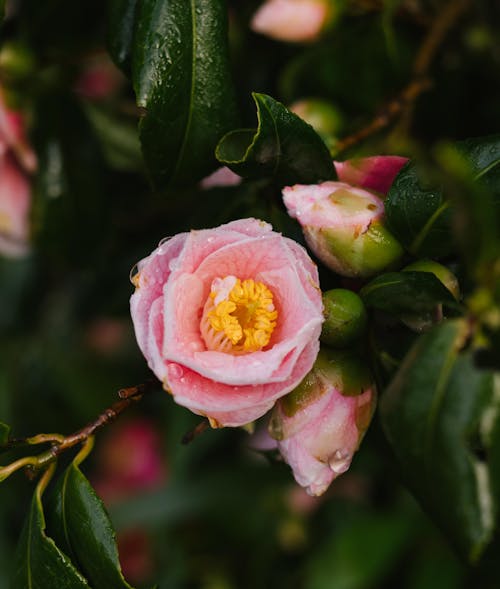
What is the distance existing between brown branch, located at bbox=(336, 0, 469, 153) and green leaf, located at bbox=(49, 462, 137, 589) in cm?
41

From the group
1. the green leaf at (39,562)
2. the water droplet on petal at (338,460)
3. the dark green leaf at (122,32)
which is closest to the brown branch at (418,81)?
the dark green leaf at (122,32)

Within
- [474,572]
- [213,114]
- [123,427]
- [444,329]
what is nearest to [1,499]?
[123,427]

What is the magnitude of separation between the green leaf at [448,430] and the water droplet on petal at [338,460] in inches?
2.9

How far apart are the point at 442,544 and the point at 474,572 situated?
0.08m

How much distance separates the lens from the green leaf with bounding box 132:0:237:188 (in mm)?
659

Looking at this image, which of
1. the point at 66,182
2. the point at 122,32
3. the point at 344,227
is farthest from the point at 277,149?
the point at 66,182

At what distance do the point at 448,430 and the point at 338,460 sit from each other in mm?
121

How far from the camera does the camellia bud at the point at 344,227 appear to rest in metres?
0.60

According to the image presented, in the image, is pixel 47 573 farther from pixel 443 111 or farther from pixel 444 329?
pixel 443 111

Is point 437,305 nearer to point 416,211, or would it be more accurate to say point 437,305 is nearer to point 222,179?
point 416,211

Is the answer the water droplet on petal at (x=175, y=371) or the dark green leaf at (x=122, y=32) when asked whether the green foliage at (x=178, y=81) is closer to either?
the dark green leaf at (x=122, y=32)

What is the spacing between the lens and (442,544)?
4.39 feet

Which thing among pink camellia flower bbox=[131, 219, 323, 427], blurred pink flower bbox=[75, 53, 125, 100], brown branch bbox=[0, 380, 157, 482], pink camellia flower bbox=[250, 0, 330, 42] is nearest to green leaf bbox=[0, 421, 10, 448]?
brown branch bbox=[0, 380, 157, 482]

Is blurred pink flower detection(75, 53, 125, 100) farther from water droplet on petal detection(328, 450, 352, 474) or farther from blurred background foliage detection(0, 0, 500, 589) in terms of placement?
water droplet on petal detection(328, 450, 352, 474)
